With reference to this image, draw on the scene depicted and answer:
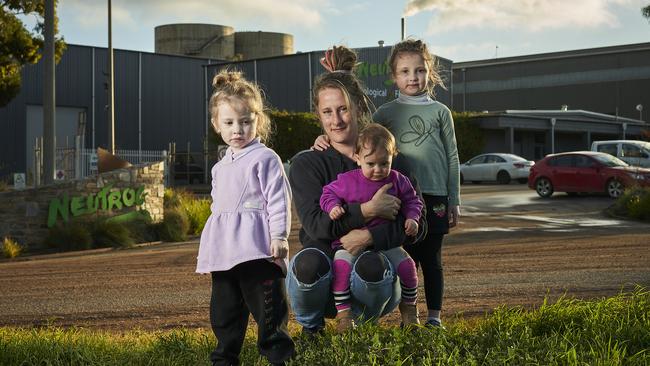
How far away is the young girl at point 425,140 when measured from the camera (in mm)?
5000

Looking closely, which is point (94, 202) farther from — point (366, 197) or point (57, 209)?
point (366, 197)

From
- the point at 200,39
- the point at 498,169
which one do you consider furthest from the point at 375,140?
the point at 200,39

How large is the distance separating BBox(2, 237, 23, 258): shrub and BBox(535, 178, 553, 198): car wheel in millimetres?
14728

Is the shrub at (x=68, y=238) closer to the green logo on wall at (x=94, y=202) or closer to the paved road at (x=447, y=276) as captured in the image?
the green logo on wall at (x=94, y=202)

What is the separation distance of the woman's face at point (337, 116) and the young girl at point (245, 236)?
39cm

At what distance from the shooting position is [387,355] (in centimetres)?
402

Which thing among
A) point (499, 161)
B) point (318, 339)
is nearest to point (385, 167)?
point (318, 339)

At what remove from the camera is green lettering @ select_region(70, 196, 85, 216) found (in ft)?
45.6

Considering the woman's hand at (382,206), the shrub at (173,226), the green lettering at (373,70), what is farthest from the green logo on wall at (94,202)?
the green lettering at (373,70)

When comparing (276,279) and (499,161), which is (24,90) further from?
(276,279)

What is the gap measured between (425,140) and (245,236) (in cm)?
135

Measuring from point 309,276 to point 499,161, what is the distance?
28549 mm

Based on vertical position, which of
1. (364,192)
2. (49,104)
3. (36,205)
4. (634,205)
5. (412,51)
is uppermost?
(49,104)

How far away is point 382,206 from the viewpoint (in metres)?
4.33
